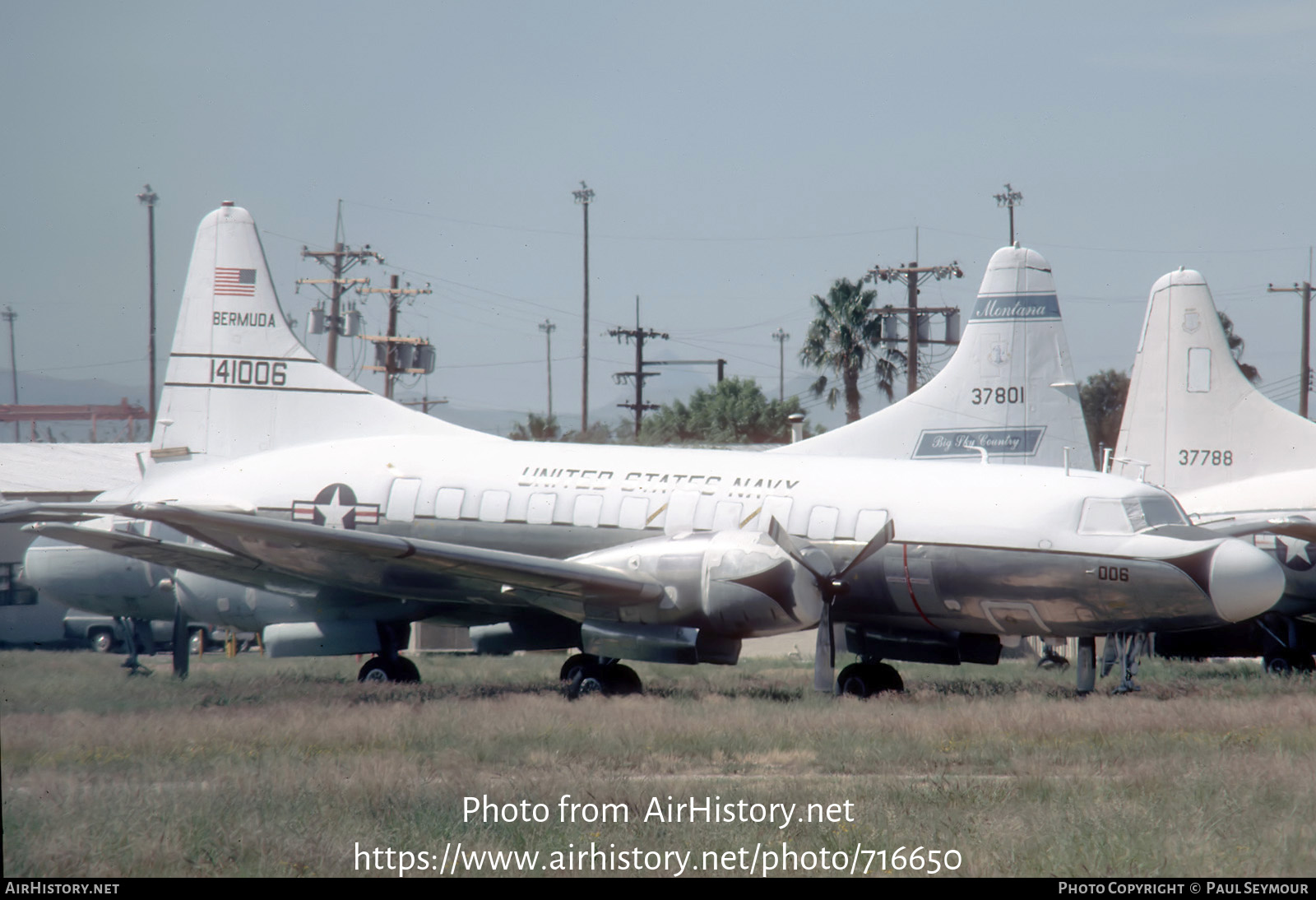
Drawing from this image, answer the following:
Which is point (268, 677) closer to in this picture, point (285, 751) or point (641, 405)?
point (285, 751)

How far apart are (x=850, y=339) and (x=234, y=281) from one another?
37.0 meters

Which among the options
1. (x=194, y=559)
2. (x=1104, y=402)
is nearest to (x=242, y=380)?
(x=194, y=559)

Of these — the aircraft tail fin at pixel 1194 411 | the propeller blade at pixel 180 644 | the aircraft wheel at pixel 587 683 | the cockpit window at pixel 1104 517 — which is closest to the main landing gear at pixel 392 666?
the propeller blade at pixel 180 644

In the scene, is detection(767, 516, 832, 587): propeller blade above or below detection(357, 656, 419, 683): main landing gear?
above

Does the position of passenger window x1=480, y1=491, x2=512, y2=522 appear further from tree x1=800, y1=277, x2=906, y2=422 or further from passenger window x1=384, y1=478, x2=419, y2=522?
tree x1=800, y1=277, x2=906, y2=422

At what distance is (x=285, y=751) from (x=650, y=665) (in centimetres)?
1447

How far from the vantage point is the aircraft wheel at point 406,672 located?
20.1m

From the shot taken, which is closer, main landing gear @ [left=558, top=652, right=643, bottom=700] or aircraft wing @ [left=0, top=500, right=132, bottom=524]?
aircraft wing @ [left=0, top=500, right=132, bottom=524]

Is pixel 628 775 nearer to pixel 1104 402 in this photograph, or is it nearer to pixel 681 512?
pixel 681 512

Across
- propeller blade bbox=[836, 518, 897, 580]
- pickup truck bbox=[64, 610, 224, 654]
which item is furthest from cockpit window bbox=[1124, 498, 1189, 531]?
pickup truck bbox=[64, 610, 224, 654]

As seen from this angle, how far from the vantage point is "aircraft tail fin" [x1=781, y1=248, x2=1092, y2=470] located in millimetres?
23141

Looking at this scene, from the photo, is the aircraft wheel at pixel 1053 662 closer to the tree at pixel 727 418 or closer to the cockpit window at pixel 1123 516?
the cockpit window at pixel 1123 516

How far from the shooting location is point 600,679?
18.5 metres

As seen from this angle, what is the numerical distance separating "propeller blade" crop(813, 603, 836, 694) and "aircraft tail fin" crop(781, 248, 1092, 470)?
22.8 ft
